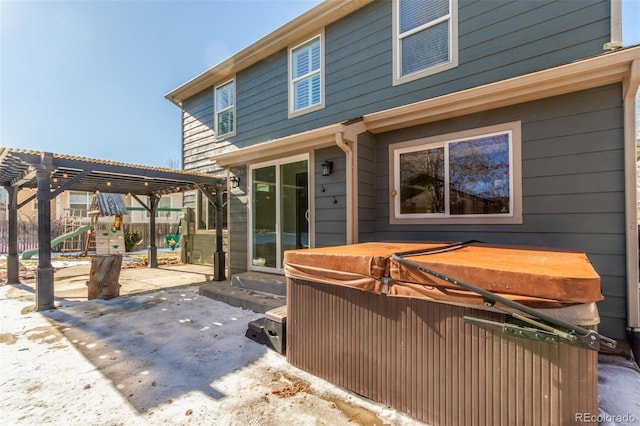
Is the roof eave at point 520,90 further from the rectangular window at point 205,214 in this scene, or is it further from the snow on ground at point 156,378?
the rectangular window at point 205,214

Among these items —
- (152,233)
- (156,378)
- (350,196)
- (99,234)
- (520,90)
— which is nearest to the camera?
(156,378)

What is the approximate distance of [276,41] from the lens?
238 inches

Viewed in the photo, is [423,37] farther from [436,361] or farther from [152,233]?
[152,233]

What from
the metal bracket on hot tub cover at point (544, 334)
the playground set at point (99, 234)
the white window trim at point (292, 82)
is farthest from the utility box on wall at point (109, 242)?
the metal bracket on hot tub cover at point (544, 334)

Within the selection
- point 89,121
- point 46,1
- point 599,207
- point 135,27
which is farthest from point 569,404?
point 89,121

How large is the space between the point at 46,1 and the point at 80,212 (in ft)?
45.8

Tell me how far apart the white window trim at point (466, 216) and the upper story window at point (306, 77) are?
2.29m

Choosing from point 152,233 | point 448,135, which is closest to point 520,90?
point 448,135

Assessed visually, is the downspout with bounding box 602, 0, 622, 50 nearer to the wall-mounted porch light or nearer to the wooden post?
the wall-mounted porch light

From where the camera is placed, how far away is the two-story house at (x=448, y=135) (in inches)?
113

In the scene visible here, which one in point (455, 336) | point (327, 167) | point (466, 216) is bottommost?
point (455, 336)

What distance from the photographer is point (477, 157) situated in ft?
11.8

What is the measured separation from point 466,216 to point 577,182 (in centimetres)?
114

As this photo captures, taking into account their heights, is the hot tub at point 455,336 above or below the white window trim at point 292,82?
below
